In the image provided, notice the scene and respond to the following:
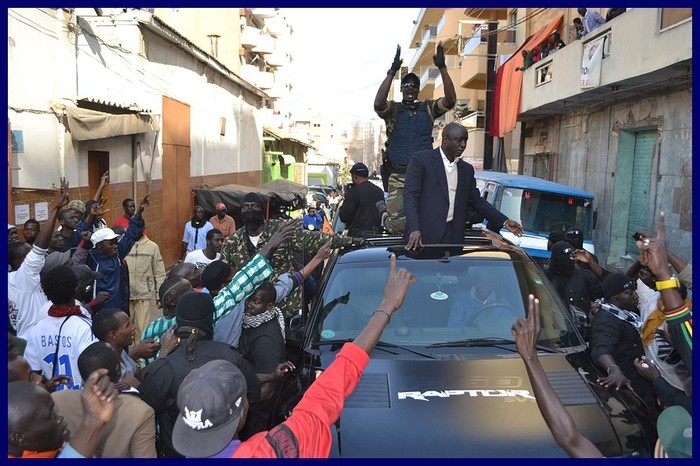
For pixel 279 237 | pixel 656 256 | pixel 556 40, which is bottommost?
pixel 279 237

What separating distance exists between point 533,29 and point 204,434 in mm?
23219

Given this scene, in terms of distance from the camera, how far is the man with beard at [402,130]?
6457mm

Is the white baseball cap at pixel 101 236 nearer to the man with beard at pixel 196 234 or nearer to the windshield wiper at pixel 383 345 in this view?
the windshield wiper at pixel 383 345

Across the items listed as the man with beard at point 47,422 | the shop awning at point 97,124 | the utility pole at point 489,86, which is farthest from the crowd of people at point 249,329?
the utility pole at point 489,86

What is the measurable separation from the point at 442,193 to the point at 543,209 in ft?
22.8

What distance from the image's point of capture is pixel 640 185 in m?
13.6

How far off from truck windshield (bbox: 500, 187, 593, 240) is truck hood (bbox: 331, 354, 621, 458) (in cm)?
813

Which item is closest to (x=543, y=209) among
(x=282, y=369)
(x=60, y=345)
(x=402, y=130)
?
(x=402, y=130)

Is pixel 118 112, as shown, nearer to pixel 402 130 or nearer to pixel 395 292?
pixel 402 130

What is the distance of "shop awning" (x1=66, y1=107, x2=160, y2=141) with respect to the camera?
9.85m

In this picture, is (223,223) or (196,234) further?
(223,223)

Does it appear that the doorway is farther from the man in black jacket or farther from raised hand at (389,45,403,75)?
raised hand at (389,45,403,75)

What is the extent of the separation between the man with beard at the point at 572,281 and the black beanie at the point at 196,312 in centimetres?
354

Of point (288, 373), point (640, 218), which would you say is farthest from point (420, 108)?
point (640, 218)
